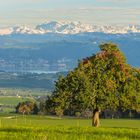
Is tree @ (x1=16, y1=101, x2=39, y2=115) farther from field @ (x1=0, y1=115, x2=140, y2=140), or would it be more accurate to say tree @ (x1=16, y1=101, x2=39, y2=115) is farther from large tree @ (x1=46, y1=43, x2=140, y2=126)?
field @ (x1=0, y1=115, x2=140, y2=140)

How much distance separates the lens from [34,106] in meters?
159

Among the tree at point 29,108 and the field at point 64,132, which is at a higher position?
the tree at point 29,108

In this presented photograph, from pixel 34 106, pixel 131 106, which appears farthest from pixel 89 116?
pixel 131 106

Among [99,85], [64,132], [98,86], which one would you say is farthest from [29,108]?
[64,132]

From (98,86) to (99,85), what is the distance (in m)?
0.19

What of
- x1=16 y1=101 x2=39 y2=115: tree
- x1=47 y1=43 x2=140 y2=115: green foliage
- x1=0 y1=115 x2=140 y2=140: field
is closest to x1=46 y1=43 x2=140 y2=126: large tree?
x1=47 y1=43 x2=140 y2=115: green foliage

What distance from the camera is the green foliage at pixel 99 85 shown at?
60.8 metres

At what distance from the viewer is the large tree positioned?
60.8 m

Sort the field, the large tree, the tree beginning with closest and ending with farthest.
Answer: the field < the large tree < the tree

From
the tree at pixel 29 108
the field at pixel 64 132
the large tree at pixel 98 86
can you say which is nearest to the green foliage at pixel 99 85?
the large tree at pixel 98 86

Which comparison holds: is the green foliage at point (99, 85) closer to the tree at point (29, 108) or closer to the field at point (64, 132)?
the field at point (64, 132)

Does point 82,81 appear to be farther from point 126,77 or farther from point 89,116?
point 89,116

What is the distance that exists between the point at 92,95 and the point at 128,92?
4.00 m

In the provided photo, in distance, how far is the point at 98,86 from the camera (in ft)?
202
